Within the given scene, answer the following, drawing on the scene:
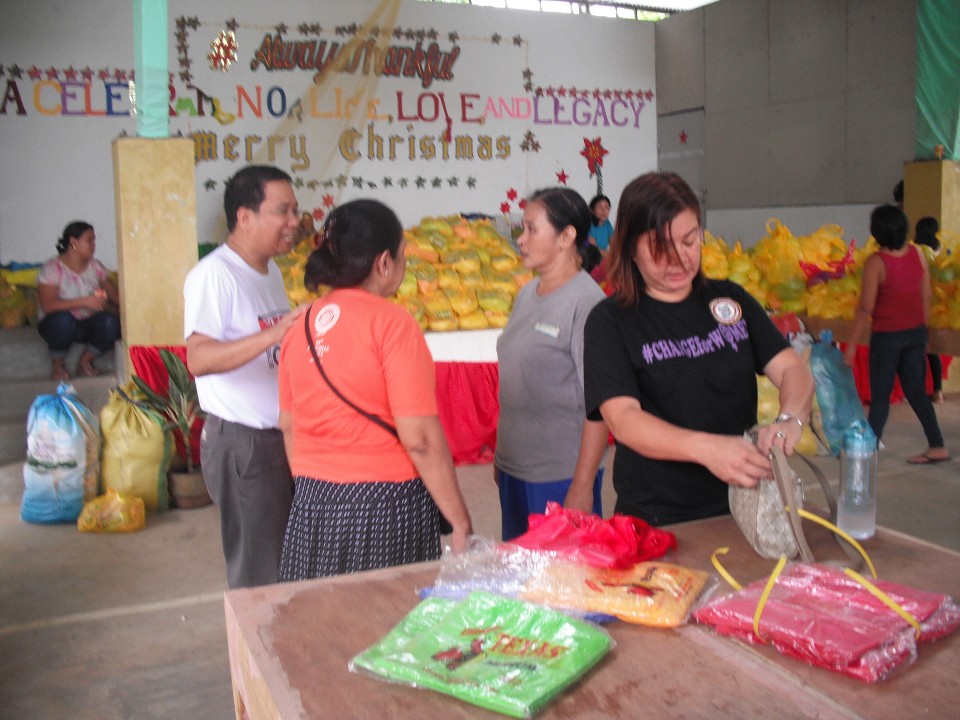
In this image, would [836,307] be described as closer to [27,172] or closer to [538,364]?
[538,364]

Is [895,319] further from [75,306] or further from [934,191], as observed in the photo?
[75,306]

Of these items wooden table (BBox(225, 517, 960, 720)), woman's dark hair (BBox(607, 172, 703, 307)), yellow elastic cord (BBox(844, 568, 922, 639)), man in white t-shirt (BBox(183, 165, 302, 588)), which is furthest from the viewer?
man in white t-shirt (BBox(183, 165, 302, 588))

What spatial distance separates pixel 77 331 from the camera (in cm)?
634

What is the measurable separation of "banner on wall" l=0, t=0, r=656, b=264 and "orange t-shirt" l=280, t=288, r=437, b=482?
6.50 metres

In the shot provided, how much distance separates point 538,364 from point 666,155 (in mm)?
10630

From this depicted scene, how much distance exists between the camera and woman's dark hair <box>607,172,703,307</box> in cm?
201

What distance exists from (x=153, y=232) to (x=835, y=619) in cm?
488

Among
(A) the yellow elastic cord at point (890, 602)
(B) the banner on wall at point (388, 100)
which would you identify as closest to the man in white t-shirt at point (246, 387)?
(A) the yellow elastic cord at point (890, 602)

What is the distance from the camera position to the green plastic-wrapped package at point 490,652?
1.25 m

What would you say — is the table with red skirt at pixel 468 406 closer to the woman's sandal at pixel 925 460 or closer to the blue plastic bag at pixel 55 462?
the blue plastic bag at pixel 55 462

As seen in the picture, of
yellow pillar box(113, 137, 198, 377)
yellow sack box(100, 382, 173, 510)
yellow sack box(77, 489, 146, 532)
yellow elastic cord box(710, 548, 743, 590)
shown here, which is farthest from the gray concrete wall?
yellow elastic cord box(710, 548, 743, 590)

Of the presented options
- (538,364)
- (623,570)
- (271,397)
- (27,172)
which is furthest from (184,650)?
(27,172)

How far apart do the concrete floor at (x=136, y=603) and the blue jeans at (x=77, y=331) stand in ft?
4.20

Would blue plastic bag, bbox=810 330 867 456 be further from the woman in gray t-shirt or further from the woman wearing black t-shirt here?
the woman wearing black t-shirt
